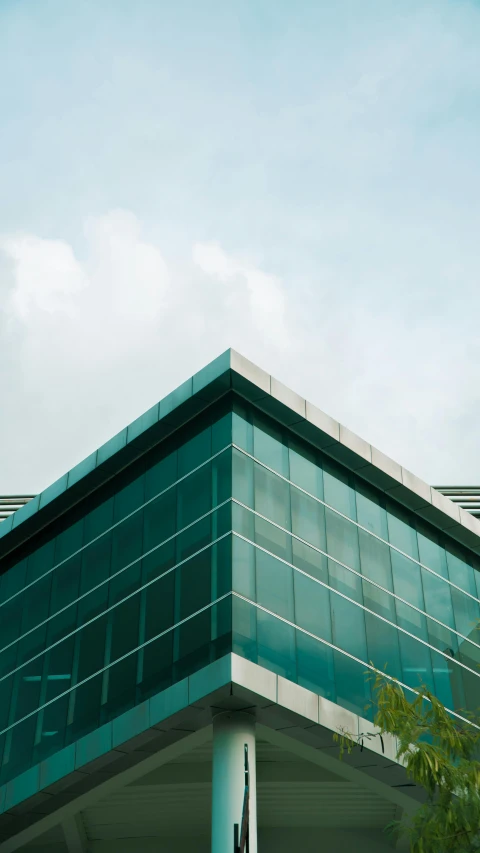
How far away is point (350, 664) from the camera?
20.1m

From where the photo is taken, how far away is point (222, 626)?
18375mm

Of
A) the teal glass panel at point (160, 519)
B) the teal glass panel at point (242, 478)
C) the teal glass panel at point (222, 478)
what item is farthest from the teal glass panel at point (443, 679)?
the teal glass panel at point (160, 519)

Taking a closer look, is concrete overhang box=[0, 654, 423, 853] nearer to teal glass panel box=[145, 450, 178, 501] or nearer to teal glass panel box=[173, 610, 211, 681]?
teal glass panel box=[173, 610, 211, 681]

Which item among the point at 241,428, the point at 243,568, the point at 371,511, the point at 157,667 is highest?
the point at 241,428

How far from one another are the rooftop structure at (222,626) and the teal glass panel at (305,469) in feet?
0.17

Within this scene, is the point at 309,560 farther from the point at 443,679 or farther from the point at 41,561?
the point at 41,561

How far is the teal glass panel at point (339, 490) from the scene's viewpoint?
22.5 m

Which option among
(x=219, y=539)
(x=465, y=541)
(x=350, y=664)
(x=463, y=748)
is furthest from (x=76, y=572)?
(x=463, y=748)

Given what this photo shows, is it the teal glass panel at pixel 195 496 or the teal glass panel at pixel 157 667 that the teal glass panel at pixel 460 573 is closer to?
the teal glass panel at pixel 195 496

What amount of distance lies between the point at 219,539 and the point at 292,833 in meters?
9.38

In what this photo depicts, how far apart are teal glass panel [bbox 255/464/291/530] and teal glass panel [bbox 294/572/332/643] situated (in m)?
1.28

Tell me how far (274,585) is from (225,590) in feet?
4.28

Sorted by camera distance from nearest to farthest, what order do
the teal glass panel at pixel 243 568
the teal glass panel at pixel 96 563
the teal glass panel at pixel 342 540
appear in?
the teal glass panel at pixel 243 568 < the teal glass panel at pixel 342 540 < the teal glass panel at pixel 96 563

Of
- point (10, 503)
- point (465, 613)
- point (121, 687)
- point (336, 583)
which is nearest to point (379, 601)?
point (336, 583)
